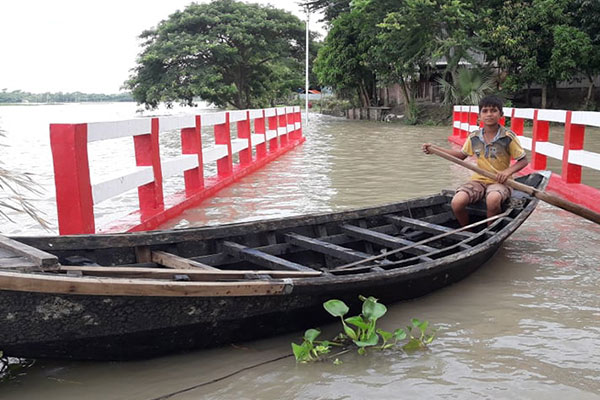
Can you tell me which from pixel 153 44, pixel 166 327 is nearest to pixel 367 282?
pixel 166 327

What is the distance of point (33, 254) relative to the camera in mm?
2975

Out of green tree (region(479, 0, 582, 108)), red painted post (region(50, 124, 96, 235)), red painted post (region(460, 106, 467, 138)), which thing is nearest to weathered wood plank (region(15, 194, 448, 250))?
red painted post (region(50, 124, 96, 235))

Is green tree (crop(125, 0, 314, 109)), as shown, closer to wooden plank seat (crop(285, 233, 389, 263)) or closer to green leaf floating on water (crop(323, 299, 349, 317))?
wooden plank seat (crop(285, 233, 389, 263))

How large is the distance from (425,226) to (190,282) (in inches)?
104

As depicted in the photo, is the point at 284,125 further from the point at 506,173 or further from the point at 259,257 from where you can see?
the point at 259,257

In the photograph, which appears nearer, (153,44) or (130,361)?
(130,361)

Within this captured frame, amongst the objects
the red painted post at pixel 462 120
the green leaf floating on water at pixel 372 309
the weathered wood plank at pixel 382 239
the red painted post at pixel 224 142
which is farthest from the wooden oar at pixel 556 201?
the red painted post at pixel 462 120

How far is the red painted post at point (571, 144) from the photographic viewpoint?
26.1 ft

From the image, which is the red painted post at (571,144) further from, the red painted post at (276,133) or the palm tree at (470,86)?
the palm tree at (470,86)

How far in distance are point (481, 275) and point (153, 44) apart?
3708 centimetres

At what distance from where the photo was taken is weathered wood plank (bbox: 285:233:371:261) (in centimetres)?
419

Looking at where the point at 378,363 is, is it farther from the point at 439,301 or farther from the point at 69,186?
the point at 69,186

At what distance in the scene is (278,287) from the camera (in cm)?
321

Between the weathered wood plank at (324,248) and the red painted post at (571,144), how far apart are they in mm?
4801
